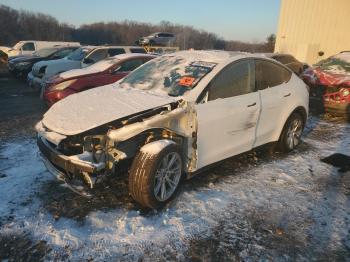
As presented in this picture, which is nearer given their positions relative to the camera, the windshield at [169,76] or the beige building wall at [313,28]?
the windshield at [169,76]

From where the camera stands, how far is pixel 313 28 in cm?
1992

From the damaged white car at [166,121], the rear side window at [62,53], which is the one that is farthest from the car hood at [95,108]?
the rear side window at [62,53]

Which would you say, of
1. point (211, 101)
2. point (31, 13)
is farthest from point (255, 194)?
point (31, 13)

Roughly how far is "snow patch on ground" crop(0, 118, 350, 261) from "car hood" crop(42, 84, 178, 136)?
93 cm

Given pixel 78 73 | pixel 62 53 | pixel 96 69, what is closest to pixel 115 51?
pixel 96 69

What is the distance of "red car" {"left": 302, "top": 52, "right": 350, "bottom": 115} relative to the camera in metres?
7.73

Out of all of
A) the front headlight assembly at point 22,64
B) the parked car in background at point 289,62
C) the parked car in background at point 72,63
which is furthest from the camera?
the front headlight assembly at point 22,64

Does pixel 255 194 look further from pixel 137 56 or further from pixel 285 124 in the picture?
pixel 137 56

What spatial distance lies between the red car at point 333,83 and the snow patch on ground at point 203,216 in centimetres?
343

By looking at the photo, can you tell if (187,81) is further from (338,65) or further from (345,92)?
(338,65)

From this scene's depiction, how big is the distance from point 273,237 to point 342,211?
109 centimetres

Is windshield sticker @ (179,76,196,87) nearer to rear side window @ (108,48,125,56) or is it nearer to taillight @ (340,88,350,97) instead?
taillight @ (340,88,350,97)

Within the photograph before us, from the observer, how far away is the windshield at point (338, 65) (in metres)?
8.48

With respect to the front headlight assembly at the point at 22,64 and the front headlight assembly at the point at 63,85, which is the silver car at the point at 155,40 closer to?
the front headlight assembly at the point at 22,64
